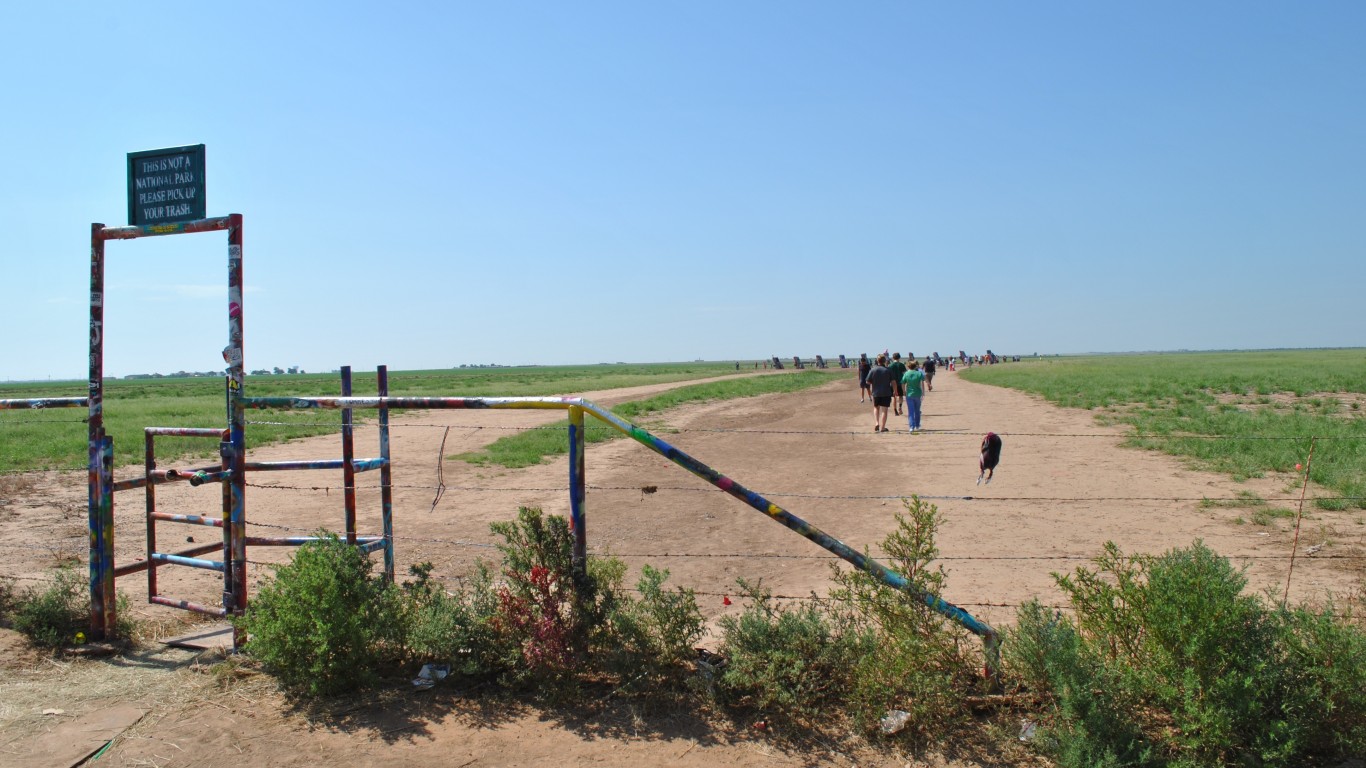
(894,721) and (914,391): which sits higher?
(914,391)

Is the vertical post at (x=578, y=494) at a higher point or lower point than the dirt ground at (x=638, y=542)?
higher

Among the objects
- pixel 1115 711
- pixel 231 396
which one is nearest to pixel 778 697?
pixel 1115 711

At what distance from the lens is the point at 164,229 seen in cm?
539

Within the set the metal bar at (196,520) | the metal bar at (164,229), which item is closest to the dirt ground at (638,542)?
the metal bar at (196,520)

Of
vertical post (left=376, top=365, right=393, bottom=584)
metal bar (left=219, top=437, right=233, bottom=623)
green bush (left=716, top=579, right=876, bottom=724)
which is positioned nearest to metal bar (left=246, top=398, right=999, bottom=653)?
green bush (left=716, top=579, right=876, bottom=724)

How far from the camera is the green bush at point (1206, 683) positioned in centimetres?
339

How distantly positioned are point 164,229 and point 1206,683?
665 centimetres

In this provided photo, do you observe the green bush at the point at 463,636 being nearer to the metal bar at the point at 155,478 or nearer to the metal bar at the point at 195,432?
the metal bar at the point at 195,432

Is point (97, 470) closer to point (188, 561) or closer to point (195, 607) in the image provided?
point (188, 561)

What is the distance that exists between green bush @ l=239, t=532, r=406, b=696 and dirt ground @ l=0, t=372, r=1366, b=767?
19 cm

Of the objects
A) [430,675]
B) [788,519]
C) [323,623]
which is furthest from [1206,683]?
[323,623]

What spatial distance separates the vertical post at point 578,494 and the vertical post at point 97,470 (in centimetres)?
337

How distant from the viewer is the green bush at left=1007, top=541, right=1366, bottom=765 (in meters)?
3.39

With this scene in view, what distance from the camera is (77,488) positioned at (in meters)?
13.5
